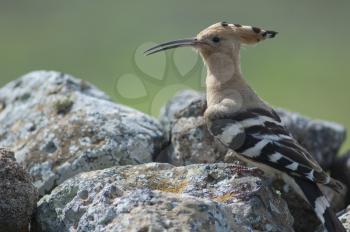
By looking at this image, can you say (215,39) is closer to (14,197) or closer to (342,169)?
(342,169)

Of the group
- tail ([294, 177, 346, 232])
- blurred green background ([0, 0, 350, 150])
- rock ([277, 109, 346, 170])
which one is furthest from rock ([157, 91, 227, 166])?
blurred green background ([0, 0, 350, 150])

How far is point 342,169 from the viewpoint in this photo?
9.75 metres

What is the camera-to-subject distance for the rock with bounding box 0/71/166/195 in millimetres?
7711

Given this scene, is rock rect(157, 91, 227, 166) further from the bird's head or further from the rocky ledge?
Result: the bird's head

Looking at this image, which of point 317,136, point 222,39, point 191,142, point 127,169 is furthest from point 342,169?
point 127,169

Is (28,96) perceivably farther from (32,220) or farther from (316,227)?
(316,227)

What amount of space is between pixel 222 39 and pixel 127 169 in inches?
79.7

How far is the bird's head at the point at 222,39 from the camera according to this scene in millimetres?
8148

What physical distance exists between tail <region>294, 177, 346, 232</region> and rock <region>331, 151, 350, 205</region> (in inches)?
106

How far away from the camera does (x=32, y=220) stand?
6.68 metres

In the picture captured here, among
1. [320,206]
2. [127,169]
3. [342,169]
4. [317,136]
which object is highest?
[127,169]

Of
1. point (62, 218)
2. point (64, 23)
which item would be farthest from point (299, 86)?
point (62, 218)

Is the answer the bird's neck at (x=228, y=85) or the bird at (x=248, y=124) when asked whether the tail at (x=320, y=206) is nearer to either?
the bird at (x=248, y=124)

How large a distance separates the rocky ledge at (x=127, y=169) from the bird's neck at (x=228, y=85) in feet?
0.98
